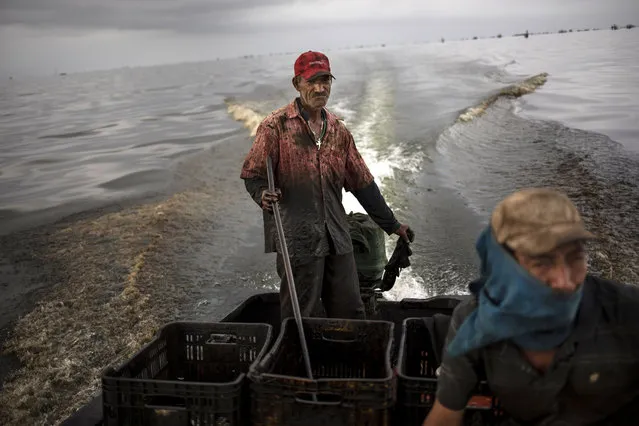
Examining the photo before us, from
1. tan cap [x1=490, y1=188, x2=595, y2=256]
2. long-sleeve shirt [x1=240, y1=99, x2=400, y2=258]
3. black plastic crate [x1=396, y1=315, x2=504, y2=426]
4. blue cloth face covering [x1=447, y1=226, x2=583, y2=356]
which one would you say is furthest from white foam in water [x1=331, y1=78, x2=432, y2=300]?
tan cap [x1=490, y1=188, x2=595, y2=256]

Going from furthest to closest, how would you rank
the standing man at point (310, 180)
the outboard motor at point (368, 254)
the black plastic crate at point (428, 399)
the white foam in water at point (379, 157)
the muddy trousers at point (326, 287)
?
the white foam in water at point (379, 157)
the outboard motor at point (368, 254)
the muddy trousers at point (326, 287)
the standing man at point (310, 180)
the black plastic crate at point (428, 399)

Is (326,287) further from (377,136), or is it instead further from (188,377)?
(377,136)

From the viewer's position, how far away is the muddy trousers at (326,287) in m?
4.17

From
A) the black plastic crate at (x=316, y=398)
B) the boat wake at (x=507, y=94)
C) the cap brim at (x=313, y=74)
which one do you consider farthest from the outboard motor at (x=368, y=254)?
the boat wake at (x=507, y=94)

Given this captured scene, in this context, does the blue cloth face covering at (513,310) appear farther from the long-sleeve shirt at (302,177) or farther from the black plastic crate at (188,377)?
the long-sleeve shirt at (302,177)

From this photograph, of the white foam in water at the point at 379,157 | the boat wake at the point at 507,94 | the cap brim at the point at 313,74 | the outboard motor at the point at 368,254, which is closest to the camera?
the cap brim at the point at 313,74

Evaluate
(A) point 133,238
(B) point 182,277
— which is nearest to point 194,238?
(A) point 133,238

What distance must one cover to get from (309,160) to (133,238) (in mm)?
5603

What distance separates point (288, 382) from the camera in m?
2.52

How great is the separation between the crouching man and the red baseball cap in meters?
2.11

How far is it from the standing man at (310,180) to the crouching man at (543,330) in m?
1.95

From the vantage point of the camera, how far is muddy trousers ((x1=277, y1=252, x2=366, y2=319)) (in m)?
4.17

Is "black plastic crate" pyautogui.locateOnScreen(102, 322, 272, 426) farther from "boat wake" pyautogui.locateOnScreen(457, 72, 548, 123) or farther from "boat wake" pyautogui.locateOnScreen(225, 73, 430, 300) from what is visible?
"boat wake" pyautogui.locateOnScreen(457, 72, 548, 123)

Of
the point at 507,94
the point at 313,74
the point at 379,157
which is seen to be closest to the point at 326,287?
the point at 313,74
